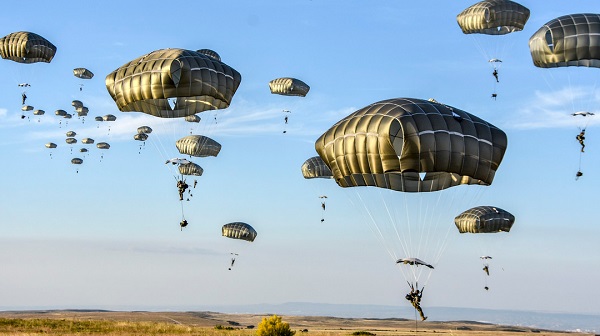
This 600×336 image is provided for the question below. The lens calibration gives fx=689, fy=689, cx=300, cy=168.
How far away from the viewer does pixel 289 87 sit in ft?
217

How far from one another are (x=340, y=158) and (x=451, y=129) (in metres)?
4.68

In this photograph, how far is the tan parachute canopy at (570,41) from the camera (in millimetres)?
39219

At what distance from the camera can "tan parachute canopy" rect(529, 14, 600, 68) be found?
39219 millimetres

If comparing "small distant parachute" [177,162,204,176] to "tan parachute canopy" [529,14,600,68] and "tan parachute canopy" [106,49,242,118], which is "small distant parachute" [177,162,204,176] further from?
"tan parachute canopy" [529,14,600,68]

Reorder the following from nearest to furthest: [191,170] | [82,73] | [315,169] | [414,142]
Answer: [414,142] < [315,169] < [191,170] < [82,73]

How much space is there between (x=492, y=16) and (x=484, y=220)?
15251 millimetres

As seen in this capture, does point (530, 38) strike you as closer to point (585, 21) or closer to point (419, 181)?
point (585, 21)

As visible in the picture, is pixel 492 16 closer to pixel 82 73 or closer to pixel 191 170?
pixel 191 170

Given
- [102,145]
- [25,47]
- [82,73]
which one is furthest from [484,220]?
[102,145]

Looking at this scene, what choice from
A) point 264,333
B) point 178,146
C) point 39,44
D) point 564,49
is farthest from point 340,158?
point 39,44

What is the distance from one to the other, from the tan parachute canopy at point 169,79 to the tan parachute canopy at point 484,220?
70.6ft

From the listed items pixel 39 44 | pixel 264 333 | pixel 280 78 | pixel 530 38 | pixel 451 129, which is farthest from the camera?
pixel 280 78

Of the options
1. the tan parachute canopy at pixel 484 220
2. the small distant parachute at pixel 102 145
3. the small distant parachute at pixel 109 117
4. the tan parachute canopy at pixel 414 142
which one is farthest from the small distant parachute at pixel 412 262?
the small distant parachute at pixel 102 145

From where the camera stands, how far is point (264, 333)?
33.4 m
